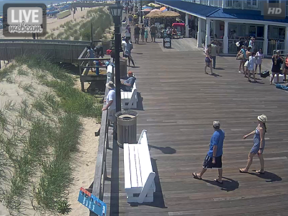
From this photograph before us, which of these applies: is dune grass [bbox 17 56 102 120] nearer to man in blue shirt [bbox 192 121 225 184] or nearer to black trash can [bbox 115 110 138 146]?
black trash can [bbox 115 110 138 146]

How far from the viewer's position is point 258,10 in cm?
2256

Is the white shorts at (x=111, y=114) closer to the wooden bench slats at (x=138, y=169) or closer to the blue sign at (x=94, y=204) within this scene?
the wooden bench slats at (x=138, y=169)

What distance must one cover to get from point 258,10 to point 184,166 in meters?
16.6

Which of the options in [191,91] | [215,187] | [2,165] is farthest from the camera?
[191,91]

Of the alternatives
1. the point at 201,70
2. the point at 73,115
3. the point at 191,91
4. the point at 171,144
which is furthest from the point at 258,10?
the point at 171,144

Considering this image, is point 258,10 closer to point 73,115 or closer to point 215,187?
point 73,115

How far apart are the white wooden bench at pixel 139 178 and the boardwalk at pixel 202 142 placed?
0.59 feet

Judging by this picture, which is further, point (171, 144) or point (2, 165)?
point (2, 165)

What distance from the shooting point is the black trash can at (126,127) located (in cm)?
908

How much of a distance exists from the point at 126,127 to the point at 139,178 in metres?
2.13

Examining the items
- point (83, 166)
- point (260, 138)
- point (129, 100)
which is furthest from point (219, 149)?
point (83, 166)

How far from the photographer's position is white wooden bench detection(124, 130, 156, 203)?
6.89 metres

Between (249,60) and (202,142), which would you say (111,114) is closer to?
(202,142)

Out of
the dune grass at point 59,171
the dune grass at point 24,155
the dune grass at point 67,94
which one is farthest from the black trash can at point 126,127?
the dune grass at point 67,94
